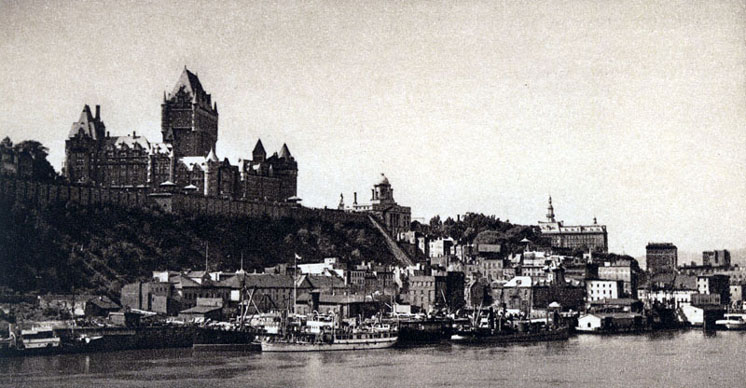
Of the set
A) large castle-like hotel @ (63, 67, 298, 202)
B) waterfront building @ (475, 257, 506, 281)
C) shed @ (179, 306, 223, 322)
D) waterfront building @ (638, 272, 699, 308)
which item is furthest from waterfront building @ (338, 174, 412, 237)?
shed @ (179, 306, 223, 322)

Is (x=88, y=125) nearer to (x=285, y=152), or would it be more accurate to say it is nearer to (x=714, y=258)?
(x=285, y=152)

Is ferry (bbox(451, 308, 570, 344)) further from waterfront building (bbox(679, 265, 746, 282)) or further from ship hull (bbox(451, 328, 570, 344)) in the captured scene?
waterfront building (bbox(679, 265, 746, 282))

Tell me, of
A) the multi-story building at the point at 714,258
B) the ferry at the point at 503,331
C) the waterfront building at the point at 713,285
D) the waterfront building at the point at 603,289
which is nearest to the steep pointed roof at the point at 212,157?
the ferry at the point at 503,331

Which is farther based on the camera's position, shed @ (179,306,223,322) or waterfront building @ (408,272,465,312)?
waterfront building @ (408,272,465,312)

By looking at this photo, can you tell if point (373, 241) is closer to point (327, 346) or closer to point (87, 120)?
point (87, 120)

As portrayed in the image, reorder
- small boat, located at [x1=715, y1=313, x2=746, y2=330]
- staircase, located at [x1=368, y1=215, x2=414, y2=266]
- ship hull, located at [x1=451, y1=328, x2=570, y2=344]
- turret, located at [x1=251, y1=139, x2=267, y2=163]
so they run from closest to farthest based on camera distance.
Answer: ship hull, located at [x1=451, y1=328, x2=570, y2=344] → small boat, located at [x1=715, y1=313, x2=746, y2=330] → turret, located at [x1=251, y1=139, x2=267, y2=163] → staircase, located at [x1=368, y1=215, x2=414, y2=266]
